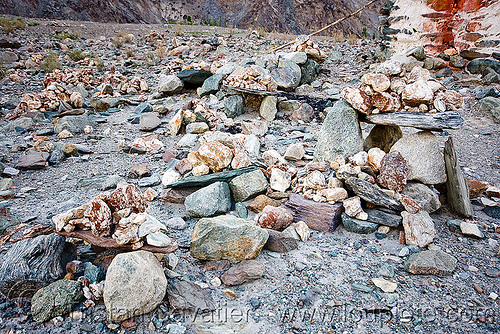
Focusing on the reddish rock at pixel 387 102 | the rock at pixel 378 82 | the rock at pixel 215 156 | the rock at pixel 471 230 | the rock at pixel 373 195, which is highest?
the rock at pixel 378 82

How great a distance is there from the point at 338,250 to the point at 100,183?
9.30 ft

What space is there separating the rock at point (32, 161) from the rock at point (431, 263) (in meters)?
4.56

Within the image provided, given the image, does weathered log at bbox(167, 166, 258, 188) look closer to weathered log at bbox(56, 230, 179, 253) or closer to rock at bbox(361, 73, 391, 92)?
weathered log at bbox(56, 230, 179, 253)

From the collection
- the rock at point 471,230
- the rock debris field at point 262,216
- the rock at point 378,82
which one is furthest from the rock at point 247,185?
the rock at point 471,230

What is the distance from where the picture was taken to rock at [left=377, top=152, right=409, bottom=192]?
9.71 ft

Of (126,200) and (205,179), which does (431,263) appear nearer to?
(205,179)

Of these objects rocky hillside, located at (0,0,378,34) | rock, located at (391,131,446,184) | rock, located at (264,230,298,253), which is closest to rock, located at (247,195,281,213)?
rock, located at (264,230,298,253)

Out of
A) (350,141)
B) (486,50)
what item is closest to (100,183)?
(350,141)

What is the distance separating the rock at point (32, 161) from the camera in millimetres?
4090

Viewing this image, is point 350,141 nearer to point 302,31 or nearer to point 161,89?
point 161,89

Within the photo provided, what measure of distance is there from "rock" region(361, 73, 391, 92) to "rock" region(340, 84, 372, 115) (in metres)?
0.13

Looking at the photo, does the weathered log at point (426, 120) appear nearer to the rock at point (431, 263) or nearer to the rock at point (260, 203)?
the rock at point (431, 263)

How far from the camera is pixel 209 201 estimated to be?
3.02 meters

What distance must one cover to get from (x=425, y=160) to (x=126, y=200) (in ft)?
9.54
